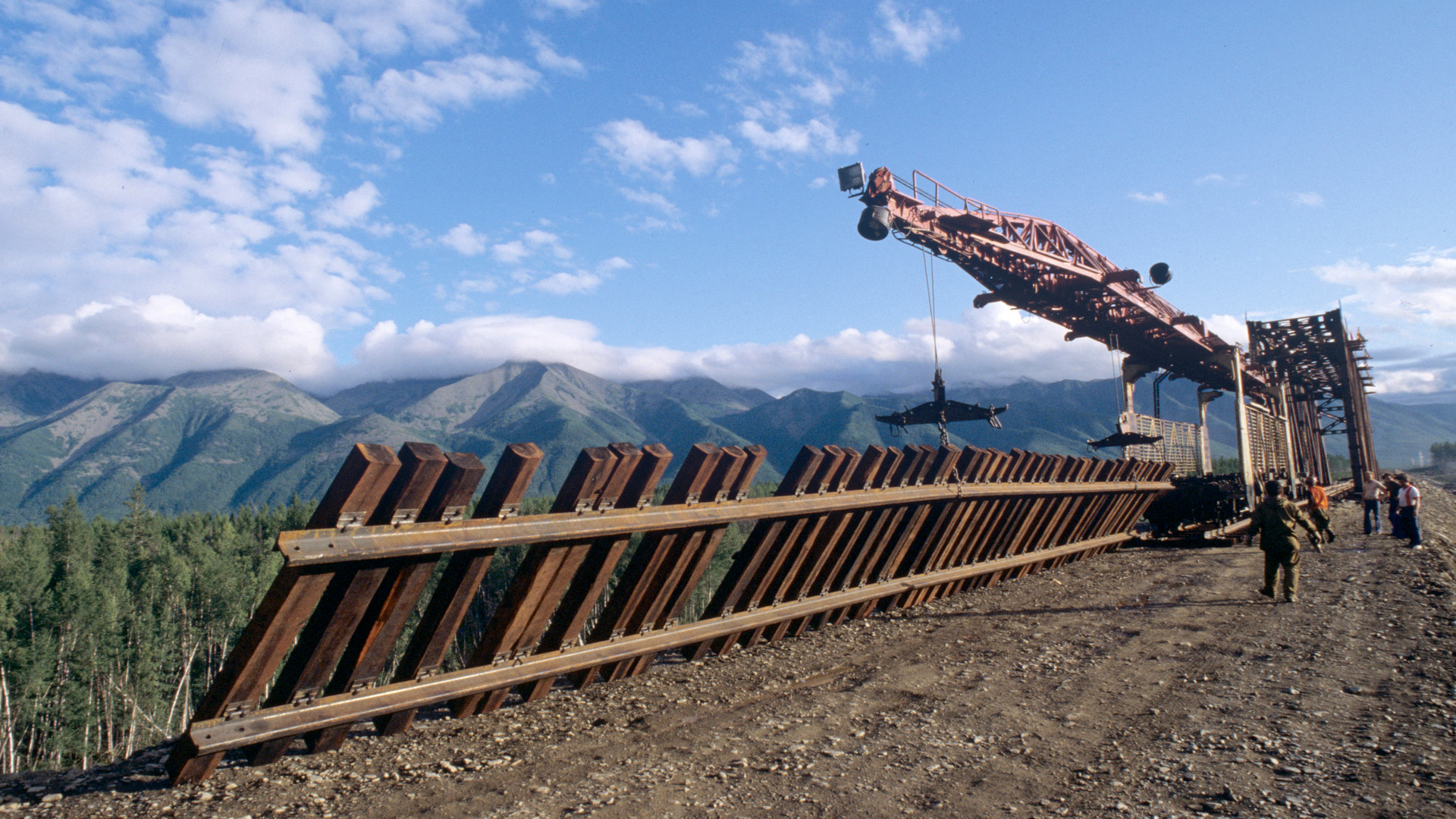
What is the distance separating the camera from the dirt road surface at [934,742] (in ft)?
11.6

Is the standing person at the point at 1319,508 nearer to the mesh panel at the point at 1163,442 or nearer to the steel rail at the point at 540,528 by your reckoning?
the mesh panel at the point at 1163,442

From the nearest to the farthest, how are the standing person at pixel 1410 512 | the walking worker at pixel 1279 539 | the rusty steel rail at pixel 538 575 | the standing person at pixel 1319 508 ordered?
the rusty steel rail at pixel 538 575, the walking worker at pixel 1279 539, the standing person at pixel 1410 512, the standing person at pixel 1319 508

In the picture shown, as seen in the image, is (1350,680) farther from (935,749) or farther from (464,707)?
(464,707)

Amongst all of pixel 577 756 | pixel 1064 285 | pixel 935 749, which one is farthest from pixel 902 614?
pixel 1064 285

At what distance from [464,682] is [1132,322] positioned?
A: 84.3 feet

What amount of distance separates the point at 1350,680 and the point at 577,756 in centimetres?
565

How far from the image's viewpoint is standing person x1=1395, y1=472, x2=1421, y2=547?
1549 cm

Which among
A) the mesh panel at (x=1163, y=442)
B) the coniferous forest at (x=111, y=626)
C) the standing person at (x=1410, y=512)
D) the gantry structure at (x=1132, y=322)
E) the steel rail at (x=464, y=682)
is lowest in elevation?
the coniferous forest at (x=111, y=626)

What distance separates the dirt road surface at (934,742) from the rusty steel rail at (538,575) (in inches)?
10.8

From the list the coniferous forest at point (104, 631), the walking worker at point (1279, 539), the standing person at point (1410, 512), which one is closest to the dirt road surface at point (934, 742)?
the walking worker at point (1279, 539)

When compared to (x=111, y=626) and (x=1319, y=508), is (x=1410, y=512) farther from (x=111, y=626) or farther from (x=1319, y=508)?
(x=111, y=626)

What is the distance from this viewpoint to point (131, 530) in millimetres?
75625

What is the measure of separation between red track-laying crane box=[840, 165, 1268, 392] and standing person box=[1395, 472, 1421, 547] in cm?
870

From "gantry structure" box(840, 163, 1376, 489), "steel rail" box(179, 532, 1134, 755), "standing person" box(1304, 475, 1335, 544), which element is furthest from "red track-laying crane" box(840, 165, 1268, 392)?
"steel rail" box(179, 532, 1134, 755)
